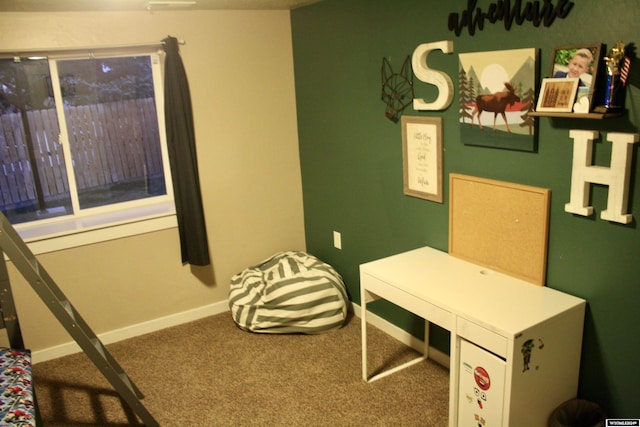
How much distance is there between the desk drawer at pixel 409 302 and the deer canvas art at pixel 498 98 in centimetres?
77

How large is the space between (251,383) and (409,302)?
42.4 inches

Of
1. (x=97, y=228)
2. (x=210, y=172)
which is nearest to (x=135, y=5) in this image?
(x=210, y=172)

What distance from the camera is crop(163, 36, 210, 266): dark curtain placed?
3232 mm

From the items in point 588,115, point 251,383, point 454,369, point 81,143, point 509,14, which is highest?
point 509,14

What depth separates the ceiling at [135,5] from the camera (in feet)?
9.04

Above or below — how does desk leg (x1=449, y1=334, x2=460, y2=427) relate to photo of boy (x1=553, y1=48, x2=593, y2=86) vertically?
below

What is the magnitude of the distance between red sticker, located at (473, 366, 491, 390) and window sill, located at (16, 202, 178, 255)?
2.21 metres

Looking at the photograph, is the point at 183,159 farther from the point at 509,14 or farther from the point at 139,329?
the point at 509,14

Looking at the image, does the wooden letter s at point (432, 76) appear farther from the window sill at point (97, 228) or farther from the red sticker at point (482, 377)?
the window sill at point (97, 228)

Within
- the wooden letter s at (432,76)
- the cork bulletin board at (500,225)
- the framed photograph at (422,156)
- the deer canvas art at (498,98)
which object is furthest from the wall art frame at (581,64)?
the framed photograph at (422,156)

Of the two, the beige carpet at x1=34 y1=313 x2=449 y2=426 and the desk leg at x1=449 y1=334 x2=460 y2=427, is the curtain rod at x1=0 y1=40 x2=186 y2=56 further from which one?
the desk leg at x1=449 y1=334 x2=460 y2=427

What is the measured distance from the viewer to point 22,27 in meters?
2.88

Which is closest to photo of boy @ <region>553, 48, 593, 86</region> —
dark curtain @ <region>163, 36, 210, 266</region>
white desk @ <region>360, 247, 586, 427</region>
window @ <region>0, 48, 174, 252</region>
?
white desk @ <region>360, 247, 586, 427</region>

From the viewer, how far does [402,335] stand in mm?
3135
